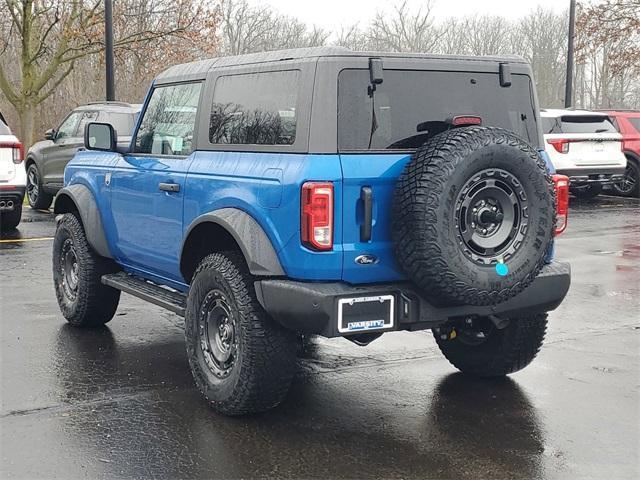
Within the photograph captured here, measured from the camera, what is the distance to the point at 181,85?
5.73m

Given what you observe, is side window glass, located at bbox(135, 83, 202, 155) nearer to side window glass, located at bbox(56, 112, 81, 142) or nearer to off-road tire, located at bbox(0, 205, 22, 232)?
off-road tire, located at bbox(0, 205, 22, 232)

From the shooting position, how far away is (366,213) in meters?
4.29

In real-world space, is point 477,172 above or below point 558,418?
above

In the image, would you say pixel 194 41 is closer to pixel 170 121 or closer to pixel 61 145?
pixel 61 145

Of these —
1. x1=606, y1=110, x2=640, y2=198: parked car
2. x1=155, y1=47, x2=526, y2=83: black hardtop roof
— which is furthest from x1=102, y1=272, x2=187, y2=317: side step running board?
x1=606, y1=110, x2=640, y2=198: parked car

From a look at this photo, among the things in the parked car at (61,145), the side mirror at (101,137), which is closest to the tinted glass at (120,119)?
the parked car at (61,145)

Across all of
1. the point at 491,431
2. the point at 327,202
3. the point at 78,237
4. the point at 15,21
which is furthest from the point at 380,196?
the point at 15,21

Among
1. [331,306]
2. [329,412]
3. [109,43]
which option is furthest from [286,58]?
[109,43]

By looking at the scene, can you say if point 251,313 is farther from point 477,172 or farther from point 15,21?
point 15,21

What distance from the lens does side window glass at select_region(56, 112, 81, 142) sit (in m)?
14.2

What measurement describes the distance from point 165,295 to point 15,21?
19383 mm

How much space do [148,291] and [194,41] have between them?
59.6ft

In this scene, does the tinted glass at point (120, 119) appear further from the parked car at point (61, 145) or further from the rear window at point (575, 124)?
the rear window at point (575, 124)

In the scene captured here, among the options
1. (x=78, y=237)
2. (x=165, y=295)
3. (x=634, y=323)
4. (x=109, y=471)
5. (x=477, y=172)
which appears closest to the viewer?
(x=109, y=471)
